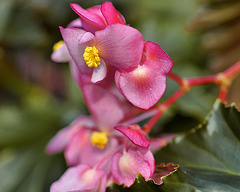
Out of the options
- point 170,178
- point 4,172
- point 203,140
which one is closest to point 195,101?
point 203,140

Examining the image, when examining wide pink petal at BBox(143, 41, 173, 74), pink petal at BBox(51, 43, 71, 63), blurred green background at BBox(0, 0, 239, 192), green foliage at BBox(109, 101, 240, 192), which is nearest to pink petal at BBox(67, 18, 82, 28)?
pink petal at BBox(51, 43, 71, 63)

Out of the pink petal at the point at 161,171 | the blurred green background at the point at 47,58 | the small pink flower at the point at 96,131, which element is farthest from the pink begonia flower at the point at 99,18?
the blurred green background at the point at 47,58

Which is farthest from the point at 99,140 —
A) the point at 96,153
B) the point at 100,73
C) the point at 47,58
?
the point at 47,58

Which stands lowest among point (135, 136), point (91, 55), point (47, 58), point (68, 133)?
point (47, 58)

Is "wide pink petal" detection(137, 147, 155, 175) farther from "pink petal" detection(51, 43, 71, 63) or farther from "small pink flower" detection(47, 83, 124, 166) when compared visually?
"pink petal" detection(51, 43, 71, 63)

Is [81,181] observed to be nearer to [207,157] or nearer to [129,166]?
[129,166]

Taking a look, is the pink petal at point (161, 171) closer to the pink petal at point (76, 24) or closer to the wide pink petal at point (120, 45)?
the wide pink petal at point (120, 45)

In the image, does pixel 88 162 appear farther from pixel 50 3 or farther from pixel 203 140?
pixel 50 3
